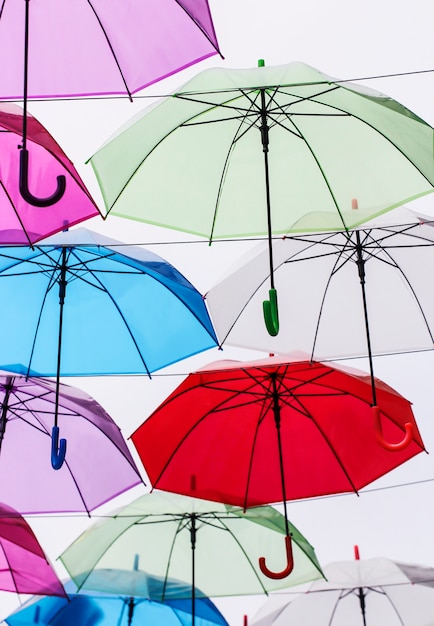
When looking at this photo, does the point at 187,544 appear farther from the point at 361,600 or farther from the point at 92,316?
the point at 92,316

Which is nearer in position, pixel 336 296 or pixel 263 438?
pixel 336 296

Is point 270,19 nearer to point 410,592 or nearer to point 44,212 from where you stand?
point 44,212

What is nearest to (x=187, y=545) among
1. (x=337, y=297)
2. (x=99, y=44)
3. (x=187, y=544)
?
(x=187, y=544)

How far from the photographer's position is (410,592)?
20.7 feet

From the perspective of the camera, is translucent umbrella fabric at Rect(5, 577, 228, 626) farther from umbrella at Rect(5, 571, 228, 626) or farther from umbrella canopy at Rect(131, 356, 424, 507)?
umbrella canopy at Rect(131, 356, 424, 507)

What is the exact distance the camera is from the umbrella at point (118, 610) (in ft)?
19.1

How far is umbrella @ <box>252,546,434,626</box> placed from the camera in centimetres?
580

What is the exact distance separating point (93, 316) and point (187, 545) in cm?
198

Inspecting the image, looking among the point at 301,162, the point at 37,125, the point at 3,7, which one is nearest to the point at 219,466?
the point at 301,162

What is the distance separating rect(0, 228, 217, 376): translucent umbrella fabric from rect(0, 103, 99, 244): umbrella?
781mm

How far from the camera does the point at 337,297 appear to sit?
4.76 m

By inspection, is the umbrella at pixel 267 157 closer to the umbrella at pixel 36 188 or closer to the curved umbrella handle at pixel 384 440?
the umbrella at pixel 36 188

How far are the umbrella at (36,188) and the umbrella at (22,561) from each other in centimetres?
191

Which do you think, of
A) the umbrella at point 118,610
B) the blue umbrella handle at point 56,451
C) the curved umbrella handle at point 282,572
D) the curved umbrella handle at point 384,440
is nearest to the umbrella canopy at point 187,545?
the umbrella at point 118,610
